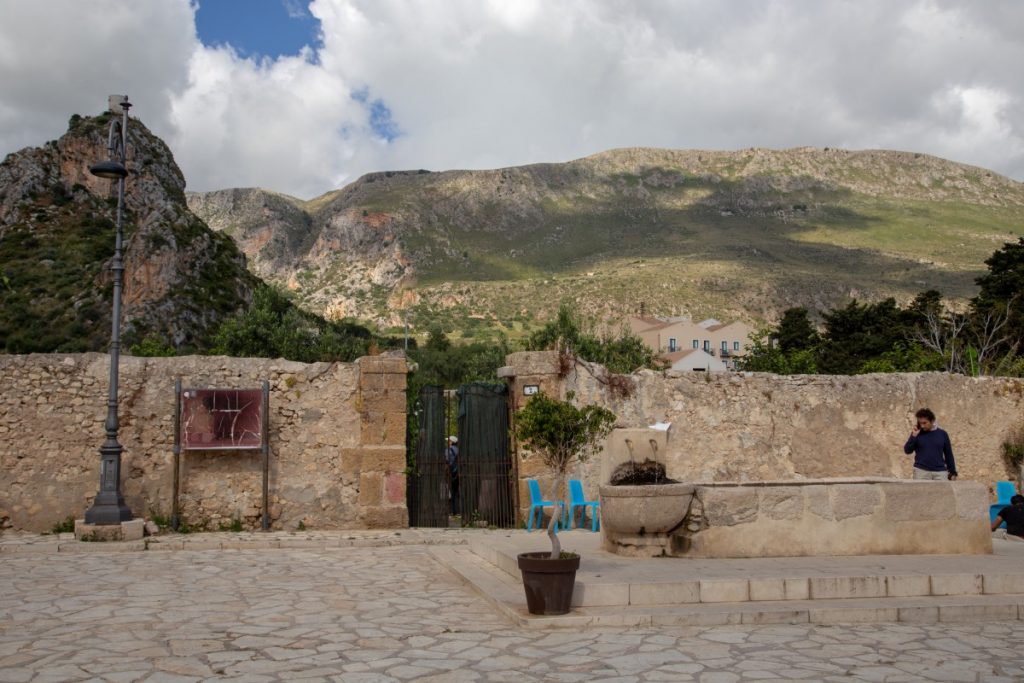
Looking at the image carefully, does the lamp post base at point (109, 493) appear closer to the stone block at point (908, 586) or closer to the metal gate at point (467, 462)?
the metal gate at point (467, 462)

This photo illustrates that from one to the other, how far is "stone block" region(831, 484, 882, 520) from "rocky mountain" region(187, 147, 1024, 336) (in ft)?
154

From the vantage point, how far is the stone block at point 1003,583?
23.0ft

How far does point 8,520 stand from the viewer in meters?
11.4

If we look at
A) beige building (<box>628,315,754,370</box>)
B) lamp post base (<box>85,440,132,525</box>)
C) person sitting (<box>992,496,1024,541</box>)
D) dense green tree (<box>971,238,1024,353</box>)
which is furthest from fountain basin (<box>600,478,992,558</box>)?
beige building (<box>628,315,754,370</box>)

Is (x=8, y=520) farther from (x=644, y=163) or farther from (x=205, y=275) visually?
(x=644, y=163)

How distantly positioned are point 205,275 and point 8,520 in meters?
29.3

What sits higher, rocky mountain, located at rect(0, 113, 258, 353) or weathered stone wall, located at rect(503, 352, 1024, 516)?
rocky mountain, located at rect(0, 113, 258, 353)

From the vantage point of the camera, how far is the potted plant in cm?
629

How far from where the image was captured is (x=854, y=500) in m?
8.23

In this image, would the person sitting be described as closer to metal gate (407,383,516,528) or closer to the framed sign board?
metal gate (407,383,516,528)

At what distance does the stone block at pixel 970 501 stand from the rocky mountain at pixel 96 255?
3122 cm

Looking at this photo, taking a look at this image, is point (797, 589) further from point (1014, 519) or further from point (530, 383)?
point (530, 383)

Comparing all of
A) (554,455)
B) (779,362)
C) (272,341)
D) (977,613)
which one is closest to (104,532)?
(554,455)

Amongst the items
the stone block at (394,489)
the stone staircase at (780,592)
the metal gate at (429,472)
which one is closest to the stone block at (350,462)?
the stone block at (394,489)
